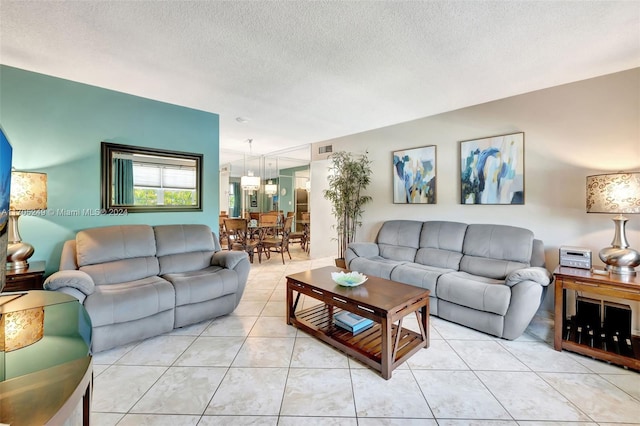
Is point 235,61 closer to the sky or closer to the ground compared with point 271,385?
closer to the sky

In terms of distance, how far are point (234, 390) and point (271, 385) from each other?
0.80 feet

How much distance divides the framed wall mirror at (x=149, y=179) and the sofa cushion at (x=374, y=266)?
235 cm

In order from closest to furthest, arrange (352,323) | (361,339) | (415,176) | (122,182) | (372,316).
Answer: (372,316) < (361,339) < (352,323) < (122,182) < (415,176)

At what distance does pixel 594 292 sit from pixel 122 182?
479cm

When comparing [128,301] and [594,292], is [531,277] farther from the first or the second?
[128,301]

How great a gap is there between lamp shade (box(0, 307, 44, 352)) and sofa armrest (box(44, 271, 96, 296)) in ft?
3.64

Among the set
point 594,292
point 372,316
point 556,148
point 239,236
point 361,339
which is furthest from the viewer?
point 239,236

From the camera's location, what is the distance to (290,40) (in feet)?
7.18

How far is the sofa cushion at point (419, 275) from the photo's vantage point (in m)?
2.98

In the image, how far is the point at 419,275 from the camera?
3092 millimetres

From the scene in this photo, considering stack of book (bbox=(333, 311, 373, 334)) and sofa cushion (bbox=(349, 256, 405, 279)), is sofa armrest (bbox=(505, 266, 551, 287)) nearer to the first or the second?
sofa cushion (bbox=(349, 256, 405, 279))

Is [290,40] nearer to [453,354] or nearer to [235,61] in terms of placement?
[235,61]

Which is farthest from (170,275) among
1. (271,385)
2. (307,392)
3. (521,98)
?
(521,98)

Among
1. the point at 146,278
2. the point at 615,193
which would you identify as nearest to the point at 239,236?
the point at 146,278
